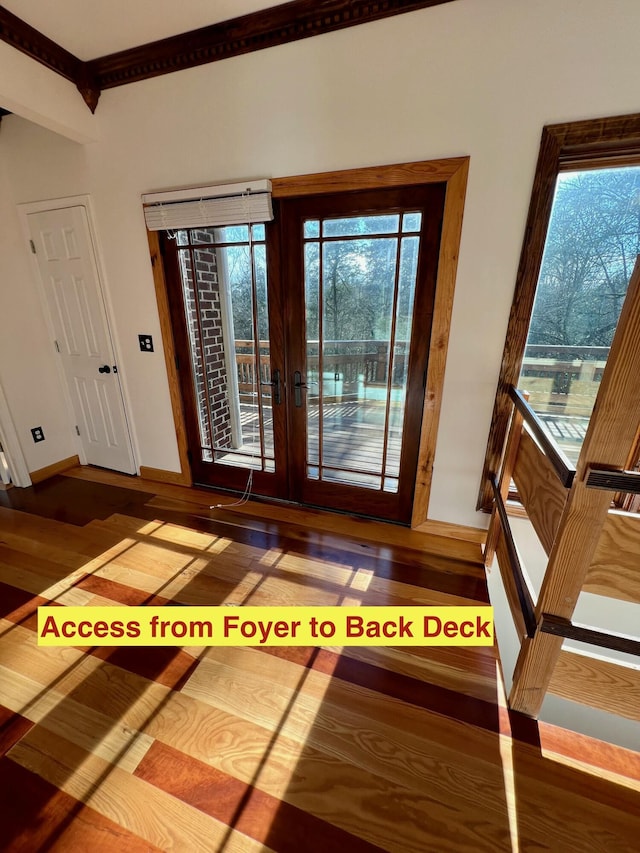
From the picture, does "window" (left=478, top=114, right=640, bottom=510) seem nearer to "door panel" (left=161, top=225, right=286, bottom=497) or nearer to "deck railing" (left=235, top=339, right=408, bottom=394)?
"deck railing" (left=235, top=339, right=408, bottom=394)

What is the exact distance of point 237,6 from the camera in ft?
5.50

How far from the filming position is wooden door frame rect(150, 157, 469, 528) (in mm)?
1704

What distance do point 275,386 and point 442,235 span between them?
1.29 metres

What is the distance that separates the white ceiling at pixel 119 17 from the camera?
1662 mm

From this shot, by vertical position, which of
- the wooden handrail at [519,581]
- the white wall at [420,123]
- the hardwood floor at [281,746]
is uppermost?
the white wall at [420,123]

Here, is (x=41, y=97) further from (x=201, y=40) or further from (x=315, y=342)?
(x=315, y=342)

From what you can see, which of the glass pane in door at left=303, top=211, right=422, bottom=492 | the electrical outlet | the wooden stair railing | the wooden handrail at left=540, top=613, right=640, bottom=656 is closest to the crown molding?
the glass pane in door at left=303, top=211, right=422, bottom=492

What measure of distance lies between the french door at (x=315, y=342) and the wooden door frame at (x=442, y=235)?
2.2 inches

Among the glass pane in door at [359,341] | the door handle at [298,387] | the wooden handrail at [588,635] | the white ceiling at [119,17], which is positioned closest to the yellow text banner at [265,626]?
the wooden handrail at [588,635]

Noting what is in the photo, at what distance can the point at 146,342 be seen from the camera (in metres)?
2.63

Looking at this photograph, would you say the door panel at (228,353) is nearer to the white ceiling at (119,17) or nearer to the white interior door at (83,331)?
the white interior door at (83,331)

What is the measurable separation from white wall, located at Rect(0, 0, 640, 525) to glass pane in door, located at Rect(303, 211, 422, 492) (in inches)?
10.9

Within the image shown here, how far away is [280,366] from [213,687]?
5.59 feet

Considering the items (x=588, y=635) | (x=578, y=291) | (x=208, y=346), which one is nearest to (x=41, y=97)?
(x=208, y=346)
